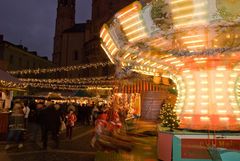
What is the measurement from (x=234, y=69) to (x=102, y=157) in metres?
5.18

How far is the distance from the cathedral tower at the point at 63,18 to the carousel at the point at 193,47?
61.7m

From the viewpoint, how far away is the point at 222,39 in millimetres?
9109

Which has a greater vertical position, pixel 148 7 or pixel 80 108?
pixel 148 7

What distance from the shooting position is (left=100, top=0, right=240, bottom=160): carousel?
768cm

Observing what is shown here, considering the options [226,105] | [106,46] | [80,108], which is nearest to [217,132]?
[226,105]

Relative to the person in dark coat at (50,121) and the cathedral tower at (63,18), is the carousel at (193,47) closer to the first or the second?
the person in dark coat at (50,121)

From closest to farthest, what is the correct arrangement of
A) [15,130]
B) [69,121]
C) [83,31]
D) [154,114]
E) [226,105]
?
[226,105] → [15,130] → [69,121] → [154,114] → [83,31]

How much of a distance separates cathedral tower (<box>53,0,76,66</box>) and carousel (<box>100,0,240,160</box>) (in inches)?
2430

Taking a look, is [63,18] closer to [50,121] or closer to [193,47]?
[50,121]

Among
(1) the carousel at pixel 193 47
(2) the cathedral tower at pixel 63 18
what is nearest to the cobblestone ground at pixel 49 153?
(1) the carousel at pixel 193 47

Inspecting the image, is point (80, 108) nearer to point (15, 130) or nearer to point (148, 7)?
point (15, 130)

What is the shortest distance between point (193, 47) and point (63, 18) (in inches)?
2679

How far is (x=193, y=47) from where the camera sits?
9.46 metres

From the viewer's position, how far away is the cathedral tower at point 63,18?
72400 millimetres
